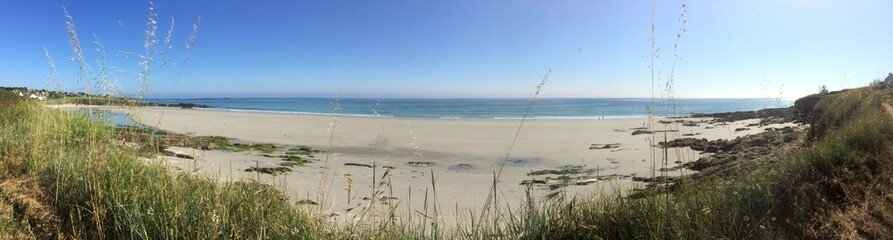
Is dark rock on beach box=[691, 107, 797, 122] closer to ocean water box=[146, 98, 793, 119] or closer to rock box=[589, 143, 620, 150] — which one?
ocean water box=[146, 98, 793, 119]

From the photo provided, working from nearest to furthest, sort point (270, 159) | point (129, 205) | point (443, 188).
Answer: point (129, 205)
point (443, 188)
point (270, 159)

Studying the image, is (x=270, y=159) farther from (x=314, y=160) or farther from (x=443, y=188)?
(x=443, y=188)

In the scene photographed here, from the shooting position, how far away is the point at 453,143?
18.7 meters

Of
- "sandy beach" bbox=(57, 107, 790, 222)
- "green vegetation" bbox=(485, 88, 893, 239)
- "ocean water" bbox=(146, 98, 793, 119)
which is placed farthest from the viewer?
"ocean water" bbox=(146, 98, 793, 119)

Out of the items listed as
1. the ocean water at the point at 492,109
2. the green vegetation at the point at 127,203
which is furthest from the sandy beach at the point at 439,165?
the ocean water at the point at 492,109

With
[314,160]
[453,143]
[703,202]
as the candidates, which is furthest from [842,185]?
[453,143]

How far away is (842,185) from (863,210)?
450mm

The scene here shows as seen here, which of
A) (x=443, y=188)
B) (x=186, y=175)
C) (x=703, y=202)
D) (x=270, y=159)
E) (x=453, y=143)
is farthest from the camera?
(x=453, y=143)

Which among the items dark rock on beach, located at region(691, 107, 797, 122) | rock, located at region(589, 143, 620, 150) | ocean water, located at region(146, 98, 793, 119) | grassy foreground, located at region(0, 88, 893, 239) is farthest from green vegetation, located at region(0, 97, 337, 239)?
dark rock on beach, located at region(691, 107, 797, 122)

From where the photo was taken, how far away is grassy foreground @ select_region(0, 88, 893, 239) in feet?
9.99

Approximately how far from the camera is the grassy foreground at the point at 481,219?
9.99 ft

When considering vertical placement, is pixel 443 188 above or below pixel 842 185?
below

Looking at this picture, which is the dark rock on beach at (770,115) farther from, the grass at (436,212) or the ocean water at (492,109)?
the grass at (436,212)

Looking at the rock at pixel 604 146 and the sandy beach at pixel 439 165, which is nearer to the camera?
the sandy beach at pixel 439 165
